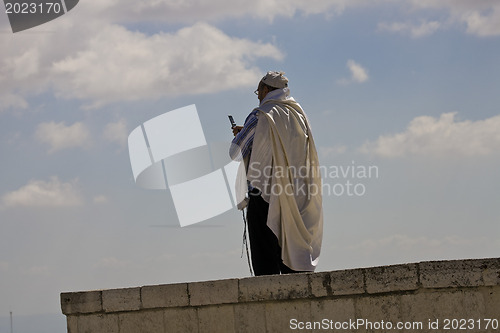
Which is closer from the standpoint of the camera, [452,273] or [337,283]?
[452,273]

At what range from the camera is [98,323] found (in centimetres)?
805

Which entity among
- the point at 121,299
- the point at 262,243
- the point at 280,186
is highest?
the point at 280,186

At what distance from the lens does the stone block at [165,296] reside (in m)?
7.63

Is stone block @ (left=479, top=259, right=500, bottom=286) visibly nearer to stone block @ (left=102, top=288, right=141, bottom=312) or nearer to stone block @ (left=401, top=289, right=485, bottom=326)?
stone block @ (left=401, top=289, right=485, bottom=326)

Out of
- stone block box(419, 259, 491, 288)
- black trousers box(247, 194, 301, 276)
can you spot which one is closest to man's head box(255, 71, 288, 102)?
black trousers box(247, 194, 301, 276)

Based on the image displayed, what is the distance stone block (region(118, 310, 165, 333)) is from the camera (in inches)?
306

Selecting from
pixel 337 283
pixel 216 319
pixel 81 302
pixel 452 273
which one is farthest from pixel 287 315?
pixel 81 302

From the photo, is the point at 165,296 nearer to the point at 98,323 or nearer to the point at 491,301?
the point at 98,323

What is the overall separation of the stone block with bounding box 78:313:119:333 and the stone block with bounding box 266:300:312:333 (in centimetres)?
146

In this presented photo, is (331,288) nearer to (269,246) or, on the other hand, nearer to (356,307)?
(356,307)

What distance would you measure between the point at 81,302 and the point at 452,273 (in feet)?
10.7

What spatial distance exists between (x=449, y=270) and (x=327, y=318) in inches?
39.9

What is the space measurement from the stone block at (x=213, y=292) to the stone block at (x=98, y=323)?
82 centimetres

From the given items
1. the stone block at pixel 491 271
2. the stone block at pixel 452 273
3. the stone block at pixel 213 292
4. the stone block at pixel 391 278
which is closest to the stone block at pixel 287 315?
the stone block at pixel 213 292
